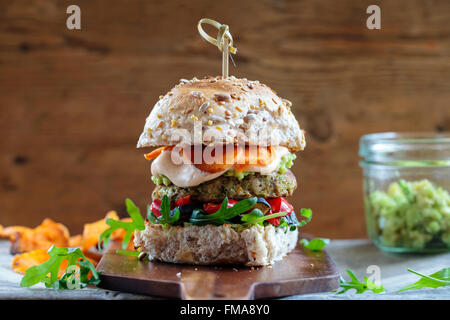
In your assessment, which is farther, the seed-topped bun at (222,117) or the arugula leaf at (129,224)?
the arugula leaf at (129,224)

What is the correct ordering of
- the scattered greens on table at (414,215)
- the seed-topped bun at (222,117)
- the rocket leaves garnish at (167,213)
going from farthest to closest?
1. the scattered greens on table at (414,215)
2. the rocket leaves garnish at (167,213)
3. the seed-topped bun at (222,117)

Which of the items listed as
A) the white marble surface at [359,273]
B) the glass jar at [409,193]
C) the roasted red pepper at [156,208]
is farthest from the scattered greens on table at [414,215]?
the roasted red pepper at [156,208]

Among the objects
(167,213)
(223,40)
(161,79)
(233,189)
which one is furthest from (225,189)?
(161,79)

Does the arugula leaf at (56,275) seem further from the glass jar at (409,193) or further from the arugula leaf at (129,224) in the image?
the glass jar at (409,193)

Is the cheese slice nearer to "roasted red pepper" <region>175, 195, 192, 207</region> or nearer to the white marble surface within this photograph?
"roasted red pepper" <region>175, 195, 192, 207</region>

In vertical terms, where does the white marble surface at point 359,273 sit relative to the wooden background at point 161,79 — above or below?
below

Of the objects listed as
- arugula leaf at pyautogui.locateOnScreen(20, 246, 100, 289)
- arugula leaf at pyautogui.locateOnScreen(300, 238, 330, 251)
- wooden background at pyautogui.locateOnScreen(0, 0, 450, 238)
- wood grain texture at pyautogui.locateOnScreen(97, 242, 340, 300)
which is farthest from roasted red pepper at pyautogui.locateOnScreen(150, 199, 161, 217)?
wooden background at pyautogui.locateOnScreen(0, 0, 450, 238)
